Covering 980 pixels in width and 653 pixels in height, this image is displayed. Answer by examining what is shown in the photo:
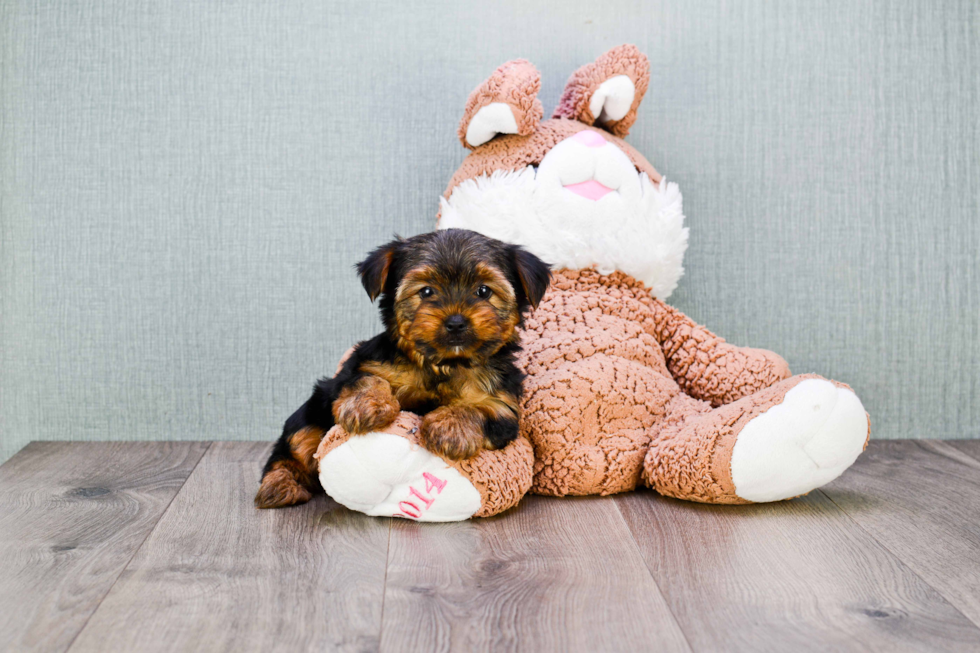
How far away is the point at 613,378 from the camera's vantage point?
233 centimetres

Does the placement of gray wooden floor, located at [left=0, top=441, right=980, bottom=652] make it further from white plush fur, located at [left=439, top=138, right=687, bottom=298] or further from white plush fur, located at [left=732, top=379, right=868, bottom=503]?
white plush fur, located at [left=439, top=138, right=687, bottom=298]

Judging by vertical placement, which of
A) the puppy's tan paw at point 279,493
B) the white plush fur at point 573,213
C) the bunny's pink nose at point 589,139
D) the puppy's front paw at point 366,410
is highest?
the bunny's pink nose at point 589,139

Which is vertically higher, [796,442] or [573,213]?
[573,213]

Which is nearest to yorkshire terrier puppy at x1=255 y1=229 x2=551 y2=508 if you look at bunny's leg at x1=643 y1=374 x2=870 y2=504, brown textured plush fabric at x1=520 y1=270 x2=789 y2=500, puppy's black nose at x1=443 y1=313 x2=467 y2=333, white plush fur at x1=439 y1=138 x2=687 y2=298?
puppy's black nose at x1=443 y1=313 x2=467 y2=333

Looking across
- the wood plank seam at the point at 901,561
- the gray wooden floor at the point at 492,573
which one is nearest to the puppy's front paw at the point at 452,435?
the gray wooden floor at the point at 492,573

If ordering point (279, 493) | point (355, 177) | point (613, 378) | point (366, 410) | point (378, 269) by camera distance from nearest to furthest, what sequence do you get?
point (366, 410)
point (378, 269)
point (279, 493)
point (613, 378)
point (355, 177)

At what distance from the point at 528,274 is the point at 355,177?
1.15 meters

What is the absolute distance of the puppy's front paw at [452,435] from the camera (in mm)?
1926

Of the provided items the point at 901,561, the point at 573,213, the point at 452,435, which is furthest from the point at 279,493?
the point at 901,561

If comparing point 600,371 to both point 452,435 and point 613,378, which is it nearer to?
point 613,378

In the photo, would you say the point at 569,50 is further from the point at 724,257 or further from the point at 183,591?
the point at 183,591

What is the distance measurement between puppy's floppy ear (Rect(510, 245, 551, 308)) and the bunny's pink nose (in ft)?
1.94

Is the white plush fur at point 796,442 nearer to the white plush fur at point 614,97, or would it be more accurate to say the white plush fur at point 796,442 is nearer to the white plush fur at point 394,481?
the white plush fur at point 394,481

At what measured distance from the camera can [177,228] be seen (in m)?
2.95
